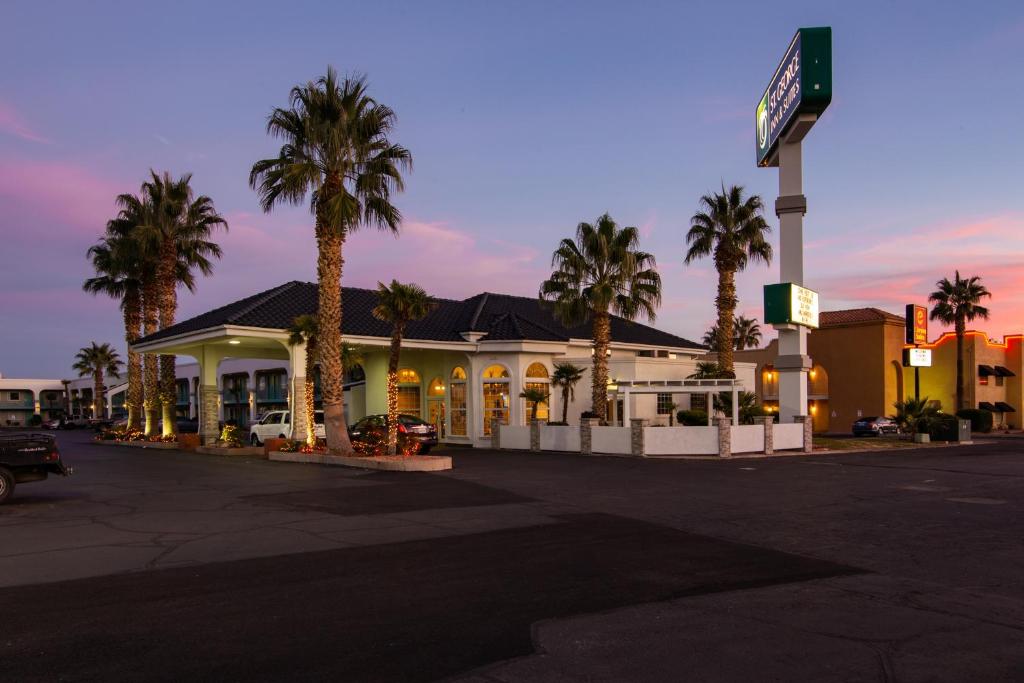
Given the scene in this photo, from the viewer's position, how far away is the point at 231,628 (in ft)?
21.7

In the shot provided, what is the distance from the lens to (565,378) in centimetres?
3409

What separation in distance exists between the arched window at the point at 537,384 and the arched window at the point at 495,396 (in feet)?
2.92

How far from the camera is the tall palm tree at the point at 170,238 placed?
36781 mm

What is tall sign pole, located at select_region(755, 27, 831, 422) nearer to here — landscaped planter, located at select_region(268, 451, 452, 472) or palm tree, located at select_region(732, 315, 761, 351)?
landscaped planter, located at select_region(268, 451, 452, 472)

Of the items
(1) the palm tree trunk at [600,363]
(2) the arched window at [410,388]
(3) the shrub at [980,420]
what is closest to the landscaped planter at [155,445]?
(2) the arched window at [410,388]

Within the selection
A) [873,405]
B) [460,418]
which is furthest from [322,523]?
[873,405]

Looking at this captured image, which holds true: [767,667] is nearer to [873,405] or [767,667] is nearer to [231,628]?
[231,628]

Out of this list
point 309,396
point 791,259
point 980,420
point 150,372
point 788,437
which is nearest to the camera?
point 309,396

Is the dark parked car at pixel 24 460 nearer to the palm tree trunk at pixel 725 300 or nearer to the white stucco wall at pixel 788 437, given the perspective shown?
the white stucco wall at pixel 788 437

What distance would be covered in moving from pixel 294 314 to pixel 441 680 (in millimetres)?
26355

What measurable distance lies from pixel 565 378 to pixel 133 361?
24223mm

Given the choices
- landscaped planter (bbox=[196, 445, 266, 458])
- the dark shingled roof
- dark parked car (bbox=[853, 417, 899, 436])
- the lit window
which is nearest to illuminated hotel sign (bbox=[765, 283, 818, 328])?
the dark shingled roof

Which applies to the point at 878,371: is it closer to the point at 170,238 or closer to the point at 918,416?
the point at 918,416

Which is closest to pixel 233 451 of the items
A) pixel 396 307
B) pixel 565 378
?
pixel 396 307
